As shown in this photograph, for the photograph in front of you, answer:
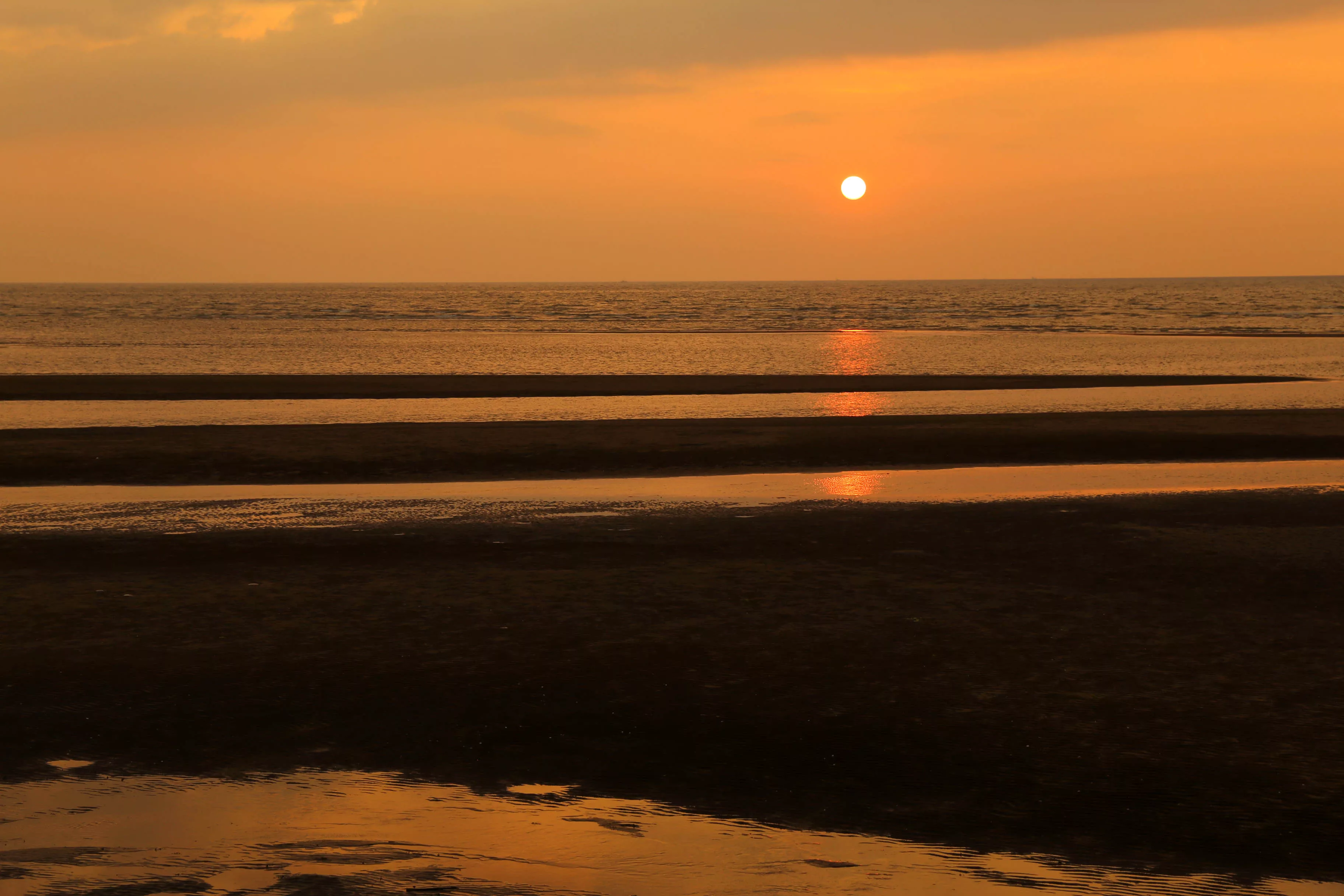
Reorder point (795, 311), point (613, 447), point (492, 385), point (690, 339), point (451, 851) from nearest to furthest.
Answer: point (451, 851) → point (613, 447) → point (492, 385) → point (690, 339) → point (795, 311)

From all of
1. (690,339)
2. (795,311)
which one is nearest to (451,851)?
(690,339)

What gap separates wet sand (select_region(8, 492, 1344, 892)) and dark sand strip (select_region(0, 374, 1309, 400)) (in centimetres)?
2231

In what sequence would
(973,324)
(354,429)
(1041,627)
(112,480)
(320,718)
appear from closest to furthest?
(320,718), (1041,627), (112,480), (354,429), (973,324)

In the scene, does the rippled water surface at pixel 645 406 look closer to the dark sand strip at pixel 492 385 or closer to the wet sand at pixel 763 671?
the dark sand strip at pixel 492 385

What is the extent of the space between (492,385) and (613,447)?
16.5 metres

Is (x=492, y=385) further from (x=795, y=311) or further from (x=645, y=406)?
(x=795, y=311)

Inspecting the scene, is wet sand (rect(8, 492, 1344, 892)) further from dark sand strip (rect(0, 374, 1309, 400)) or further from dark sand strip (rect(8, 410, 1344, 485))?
dark sand strip (rect(0, 374, 1309, 400))

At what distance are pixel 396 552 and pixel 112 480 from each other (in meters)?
8.36

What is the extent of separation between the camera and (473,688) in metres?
8.88

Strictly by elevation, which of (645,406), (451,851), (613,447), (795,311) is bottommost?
(451,851)

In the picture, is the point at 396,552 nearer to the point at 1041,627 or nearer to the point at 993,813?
the point at 1041,627

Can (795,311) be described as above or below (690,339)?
above

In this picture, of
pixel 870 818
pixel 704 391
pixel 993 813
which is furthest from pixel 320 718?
pixel 704 391

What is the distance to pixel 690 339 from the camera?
74812 millimetres
